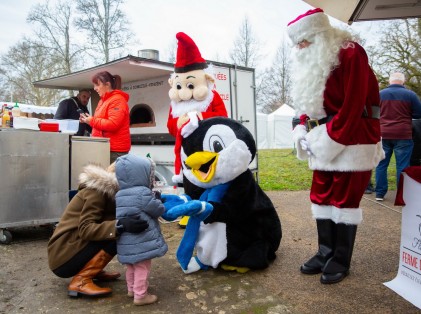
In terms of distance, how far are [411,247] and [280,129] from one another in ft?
71.9

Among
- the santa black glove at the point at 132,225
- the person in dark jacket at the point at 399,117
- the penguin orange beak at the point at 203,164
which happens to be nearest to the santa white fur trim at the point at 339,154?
the penguin orange beak at the point at 203,164

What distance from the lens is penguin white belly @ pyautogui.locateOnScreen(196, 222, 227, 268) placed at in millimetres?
3158

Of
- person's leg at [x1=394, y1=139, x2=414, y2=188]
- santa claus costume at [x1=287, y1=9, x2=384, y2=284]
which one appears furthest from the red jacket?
person's leg at [x1=394, y1=139, x2=414, y2=188]

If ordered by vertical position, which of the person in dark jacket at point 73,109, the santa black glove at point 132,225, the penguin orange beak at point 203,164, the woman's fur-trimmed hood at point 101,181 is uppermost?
the person in dark jacket at point 73,109

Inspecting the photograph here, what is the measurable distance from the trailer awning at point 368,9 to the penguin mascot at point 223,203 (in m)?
1.32

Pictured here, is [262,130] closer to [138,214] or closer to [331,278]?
[331,278]

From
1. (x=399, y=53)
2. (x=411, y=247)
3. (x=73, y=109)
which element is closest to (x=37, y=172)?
(x=73, y=109)

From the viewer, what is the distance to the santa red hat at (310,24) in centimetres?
291

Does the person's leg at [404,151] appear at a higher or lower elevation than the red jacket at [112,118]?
lower

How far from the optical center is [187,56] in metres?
3.94

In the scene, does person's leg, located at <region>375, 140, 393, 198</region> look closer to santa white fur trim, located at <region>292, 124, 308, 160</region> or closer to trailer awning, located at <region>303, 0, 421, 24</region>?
trailer awning, located at <region>303, 0, 421, 24</region>

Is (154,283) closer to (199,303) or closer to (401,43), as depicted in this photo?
(199,303)

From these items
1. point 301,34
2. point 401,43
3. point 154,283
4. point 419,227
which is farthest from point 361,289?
point 401,43

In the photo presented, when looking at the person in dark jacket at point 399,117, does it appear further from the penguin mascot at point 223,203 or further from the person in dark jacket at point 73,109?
the person in dark jacket at point 73,109
